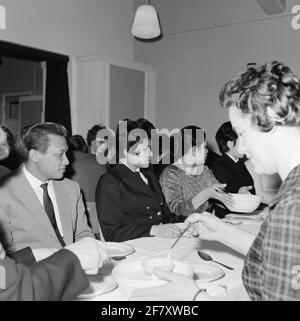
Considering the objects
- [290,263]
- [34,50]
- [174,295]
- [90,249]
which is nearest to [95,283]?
[90,249]

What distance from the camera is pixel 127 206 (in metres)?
2.21

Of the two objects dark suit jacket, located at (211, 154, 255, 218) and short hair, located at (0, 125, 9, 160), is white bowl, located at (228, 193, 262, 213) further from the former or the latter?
short hair, located at (0, 125, 9, 160)

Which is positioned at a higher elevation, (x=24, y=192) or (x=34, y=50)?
(x=34, y=50)

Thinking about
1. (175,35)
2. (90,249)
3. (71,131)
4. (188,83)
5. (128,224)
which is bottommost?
(128,224)

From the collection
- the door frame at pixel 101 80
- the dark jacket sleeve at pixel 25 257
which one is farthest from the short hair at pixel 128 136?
the door frame at pixel 101 80

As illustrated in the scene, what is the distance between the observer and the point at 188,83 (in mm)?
5438

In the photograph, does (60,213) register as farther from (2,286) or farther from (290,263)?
(290,263)

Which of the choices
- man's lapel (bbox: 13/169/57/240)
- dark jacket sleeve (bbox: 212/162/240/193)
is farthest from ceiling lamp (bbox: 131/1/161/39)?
man's lapel (bbox: 13/169/57/240)

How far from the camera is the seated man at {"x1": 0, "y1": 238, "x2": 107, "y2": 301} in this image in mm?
990

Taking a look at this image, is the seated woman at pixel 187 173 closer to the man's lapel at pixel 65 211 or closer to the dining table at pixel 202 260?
the dining table at pixel 202 260

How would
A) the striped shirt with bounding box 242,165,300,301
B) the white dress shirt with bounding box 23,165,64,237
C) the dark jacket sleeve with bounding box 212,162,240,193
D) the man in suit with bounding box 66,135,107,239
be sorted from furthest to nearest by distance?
1. the dark jacket sleeve with bounding box 212,162,240,193
2. the man in suit with bounding box 66,135,107,239
3. the white dress shirt with bounding box 23,165,64,237
4. the striped shirt with bounding box 242,165,300,301

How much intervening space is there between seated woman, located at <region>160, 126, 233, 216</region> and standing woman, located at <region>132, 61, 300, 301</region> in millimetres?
1556

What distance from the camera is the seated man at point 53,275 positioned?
3.25 ft
